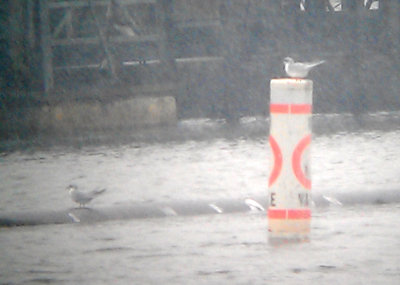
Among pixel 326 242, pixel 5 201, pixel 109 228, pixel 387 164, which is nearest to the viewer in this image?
pixel 326 242

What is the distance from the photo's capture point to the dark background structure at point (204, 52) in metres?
20.4

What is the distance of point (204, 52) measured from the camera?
22891 mm

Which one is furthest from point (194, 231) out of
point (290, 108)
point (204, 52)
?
point (204, 52)

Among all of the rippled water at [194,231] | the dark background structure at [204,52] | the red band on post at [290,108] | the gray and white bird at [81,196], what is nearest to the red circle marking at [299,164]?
the red band on post at [290,108]

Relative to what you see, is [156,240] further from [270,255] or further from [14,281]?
[14,281]

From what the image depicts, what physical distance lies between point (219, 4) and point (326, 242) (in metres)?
14.7

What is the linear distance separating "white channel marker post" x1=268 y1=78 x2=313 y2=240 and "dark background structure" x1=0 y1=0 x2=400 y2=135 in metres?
12.4

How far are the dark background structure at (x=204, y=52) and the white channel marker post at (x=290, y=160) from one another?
487 inches

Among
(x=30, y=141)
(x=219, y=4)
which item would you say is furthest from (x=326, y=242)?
(x=219, y=4)

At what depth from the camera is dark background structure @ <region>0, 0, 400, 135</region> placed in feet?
67.0

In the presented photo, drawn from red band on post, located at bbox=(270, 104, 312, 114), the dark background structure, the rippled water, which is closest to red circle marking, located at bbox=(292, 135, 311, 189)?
red band on post, located at bbox=(270, 104, 312, 114)

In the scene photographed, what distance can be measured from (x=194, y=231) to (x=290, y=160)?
0.89 meters

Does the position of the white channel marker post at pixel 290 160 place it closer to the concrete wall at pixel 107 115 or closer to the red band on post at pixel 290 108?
the red band on post at pixel 290 108

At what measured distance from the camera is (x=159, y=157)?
1346 cm
